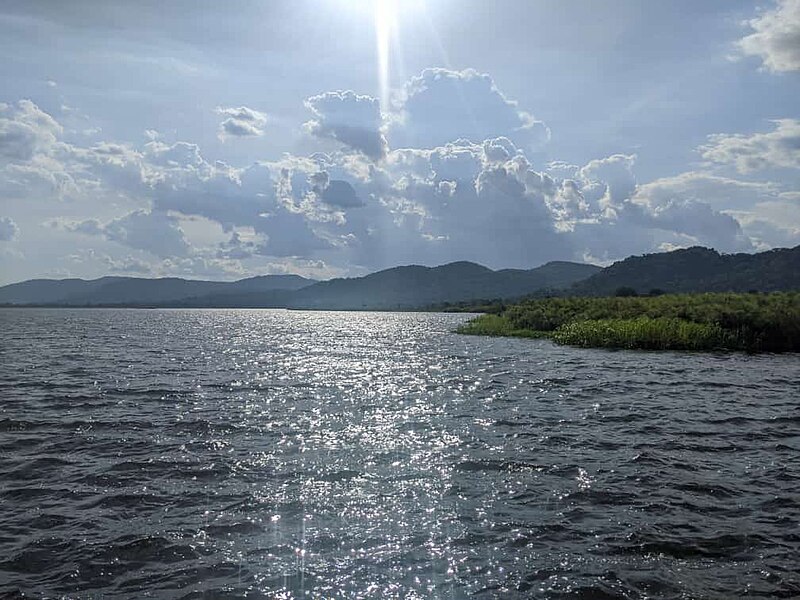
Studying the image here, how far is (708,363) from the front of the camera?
1796 inches

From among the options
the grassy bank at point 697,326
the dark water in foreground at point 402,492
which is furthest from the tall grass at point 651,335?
the dark water in foreground at point 402,492

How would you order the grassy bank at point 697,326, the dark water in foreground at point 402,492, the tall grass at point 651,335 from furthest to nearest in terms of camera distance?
the tall grass at point 651,335
the grassy bank at point 697,326
the dark water in foreground at point 402,492

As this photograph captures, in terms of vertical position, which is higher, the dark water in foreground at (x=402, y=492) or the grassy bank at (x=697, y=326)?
the grassy bank at (x=697, y=326)

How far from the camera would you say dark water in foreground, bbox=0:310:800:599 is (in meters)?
11.3

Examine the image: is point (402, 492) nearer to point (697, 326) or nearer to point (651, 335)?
point (651, 335)

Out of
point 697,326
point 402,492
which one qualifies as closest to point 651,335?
point 697,326

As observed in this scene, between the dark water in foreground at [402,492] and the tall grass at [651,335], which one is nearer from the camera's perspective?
the dark water in foreground at [402,492]

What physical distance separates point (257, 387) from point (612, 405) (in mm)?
20104

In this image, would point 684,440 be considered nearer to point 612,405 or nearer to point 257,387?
point 612,405

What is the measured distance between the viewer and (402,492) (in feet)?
53.0

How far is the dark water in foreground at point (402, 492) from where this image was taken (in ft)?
37.0

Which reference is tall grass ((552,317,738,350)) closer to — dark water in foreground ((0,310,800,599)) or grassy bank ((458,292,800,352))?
A: grassy bank ((458,292,800,352))

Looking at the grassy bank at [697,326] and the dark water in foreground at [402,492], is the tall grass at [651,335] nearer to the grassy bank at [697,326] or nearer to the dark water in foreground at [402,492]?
the grassy bank at [697,326]

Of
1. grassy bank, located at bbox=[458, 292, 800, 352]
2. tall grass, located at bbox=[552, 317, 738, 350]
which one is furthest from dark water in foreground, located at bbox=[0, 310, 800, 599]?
grassy bank, located at bbox=[458, 292, 800, 352]
